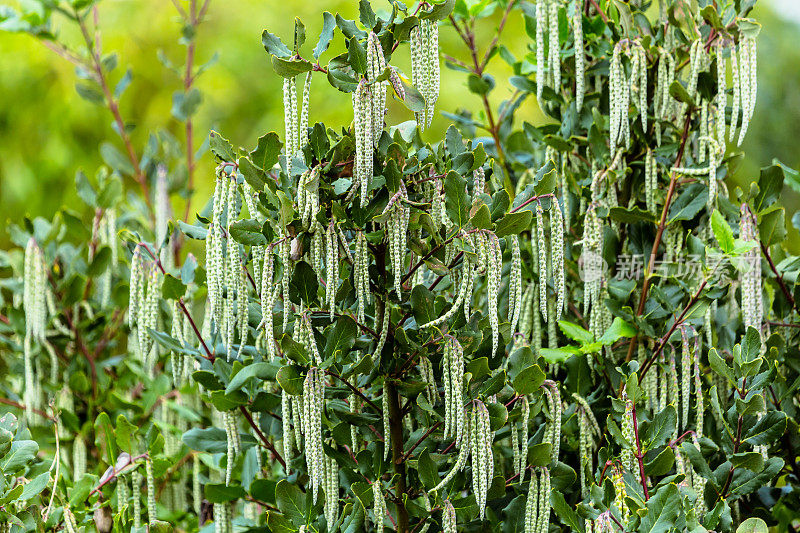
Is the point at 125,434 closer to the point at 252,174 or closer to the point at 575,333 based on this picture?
the point at 252,174

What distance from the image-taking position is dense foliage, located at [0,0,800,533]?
100 centimetres

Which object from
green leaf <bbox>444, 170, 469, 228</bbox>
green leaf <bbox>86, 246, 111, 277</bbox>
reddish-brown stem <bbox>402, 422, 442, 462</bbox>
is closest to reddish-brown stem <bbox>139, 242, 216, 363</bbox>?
reddish-brown stem <bbox>402, 422, 442, 462</bbox>

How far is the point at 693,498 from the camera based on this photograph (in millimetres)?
1076

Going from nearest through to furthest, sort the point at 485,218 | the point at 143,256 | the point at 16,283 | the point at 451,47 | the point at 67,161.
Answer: the point at 485,218 < the point at 143,256 < the point at 16,283 < the point at 67,161 < the point at 451,47

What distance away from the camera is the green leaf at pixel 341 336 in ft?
3.32

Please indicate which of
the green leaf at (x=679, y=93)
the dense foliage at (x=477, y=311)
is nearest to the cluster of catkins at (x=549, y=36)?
the dense foliage at (x=477, y=311)

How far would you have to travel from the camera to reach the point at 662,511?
98 cm

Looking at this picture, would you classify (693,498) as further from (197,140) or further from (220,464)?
(197,140)

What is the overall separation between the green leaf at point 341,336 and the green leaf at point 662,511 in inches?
15.8

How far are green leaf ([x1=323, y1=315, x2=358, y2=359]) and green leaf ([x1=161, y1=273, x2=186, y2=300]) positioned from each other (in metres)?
0.28

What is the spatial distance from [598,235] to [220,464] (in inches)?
28.5

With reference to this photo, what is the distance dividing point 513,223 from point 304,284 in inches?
10.3

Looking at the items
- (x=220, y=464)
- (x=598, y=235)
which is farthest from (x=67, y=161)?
(x=598, y=235)

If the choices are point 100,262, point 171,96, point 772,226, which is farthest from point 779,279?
point 171,96
